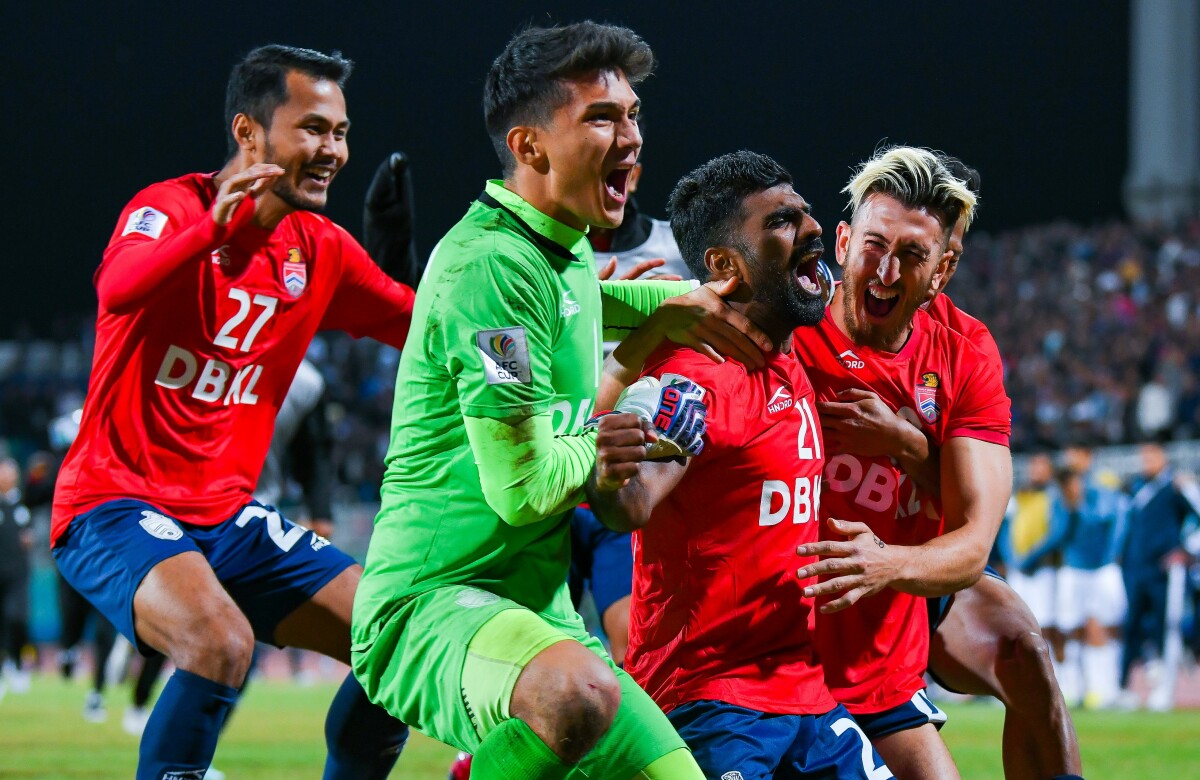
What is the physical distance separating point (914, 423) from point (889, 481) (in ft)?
0.59

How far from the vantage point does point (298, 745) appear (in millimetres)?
9109

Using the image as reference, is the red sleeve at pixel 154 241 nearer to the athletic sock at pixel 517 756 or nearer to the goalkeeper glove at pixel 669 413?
the goalkeeper glove at pixel 669 413

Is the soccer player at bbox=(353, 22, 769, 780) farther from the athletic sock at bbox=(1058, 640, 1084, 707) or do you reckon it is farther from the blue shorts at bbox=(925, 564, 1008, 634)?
the athletic sock at bbox=(1058, 640, 1084, 707)

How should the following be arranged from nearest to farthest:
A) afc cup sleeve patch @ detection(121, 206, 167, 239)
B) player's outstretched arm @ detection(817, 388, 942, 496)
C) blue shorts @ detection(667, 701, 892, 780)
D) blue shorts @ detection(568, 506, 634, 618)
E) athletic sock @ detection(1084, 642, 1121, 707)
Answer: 1. blue shorts @ detection(667, 701, 892, 780)
2. player's outstretched arm @ detection(817, 388, 942, 496)
3. afc cup sleeve patch @ detection(121, 206, 167, 239)
4. blue shorts @ detection(568, 506, 634, 618)
5. athletic sock @ detection(1084, 642, 1121, 707)

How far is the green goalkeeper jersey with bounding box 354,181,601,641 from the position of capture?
2779 mm

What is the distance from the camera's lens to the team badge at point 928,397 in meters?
3.86

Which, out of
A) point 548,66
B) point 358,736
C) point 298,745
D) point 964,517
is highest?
point 548,66

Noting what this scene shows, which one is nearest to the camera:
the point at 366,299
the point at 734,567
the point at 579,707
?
the point at 579,707

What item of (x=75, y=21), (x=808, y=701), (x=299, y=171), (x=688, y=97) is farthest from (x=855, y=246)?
(x=75, y=21)

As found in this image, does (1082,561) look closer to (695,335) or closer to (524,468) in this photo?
(695,335)

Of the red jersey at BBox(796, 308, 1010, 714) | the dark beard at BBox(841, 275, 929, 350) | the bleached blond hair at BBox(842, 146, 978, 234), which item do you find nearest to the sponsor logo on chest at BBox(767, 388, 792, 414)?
the red jersey at BBox(796, 308, 1010, 714)

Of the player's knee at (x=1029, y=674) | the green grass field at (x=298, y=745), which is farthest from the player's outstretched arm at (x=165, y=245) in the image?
the green grass field at (x=298, y=745)

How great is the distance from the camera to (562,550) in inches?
121

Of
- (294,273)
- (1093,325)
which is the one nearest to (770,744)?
(294,273)
